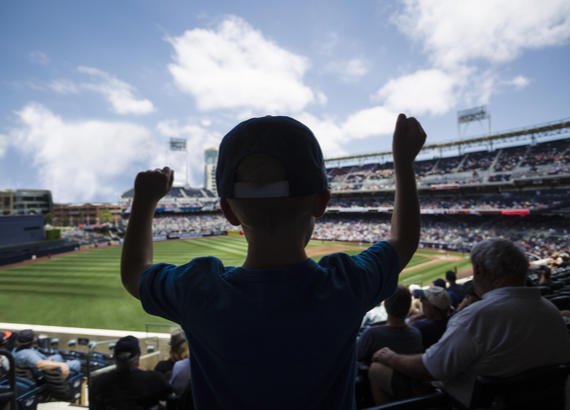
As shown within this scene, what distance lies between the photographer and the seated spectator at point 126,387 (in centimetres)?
296

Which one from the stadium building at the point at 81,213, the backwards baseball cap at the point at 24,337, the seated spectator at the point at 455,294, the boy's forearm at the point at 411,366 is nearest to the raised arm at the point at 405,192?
the boy's forearm at the point at 411,366

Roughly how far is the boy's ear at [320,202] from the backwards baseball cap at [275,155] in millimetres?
88

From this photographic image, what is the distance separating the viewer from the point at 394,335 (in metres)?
2.77

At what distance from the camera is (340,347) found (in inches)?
36.1

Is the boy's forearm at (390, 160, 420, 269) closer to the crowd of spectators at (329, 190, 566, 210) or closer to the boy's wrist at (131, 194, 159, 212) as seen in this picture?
the boy's wrist at (131, 194, 159, 212)

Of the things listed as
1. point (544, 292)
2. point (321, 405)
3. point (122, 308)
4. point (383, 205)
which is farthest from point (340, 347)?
point (383, 205)

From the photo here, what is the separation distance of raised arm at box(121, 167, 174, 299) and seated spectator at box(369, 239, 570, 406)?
1986 millimetres

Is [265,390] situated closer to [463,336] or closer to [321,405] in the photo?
[321,405]


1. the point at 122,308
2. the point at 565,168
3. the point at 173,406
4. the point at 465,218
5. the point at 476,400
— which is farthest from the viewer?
the point at 465,218

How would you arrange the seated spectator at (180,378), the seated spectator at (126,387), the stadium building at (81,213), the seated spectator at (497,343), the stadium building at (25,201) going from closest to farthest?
the seated spectator at (497,343), the seated spectator at (126,387), the seated spectator at (180,378), the stadium building at (25,201), the stadium building at (81,213)

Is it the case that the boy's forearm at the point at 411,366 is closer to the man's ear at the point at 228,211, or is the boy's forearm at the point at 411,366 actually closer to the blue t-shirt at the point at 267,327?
the blue t-shirt at the point at 267,327

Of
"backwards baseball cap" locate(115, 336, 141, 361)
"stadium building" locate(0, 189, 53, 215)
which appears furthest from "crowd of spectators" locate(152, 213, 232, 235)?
"backwards baseball cap" locate(115, 336, 141, 361)

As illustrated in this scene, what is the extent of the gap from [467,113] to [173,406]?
61.0 metres

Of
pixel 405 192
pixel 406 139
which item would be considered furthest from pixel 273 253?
pixel 406 139
